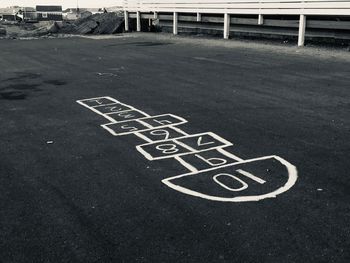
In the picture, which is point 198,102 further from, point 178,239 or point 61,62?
point 61,62

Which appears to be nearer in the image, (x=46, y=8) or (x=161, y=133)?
(x=161, y=133)

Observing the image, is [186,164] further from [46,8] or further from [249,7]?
[46,8]

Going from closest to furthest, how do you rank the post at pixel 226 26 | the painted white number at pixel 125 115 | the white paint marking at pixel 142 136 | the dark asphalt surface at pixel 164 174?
the dark asphalt surface at pixel 164 174, the white paint marking at pixel 142 136, the painted white number at pixel 125 115, the post at pixel 226 26

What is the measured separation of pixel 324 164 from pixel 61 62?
1263 cm

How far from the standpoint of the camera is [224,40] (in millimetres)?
23125

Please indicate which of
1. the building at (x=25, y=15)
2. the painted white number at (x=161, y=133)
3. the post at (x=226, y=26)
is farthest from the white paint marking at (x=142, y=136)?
the building at (x=25, y=15)

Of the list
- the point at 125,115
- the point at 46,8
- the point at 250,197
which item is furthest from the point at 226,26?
the point at 46,8

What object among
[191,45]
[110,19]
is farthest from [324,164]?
[110,19]

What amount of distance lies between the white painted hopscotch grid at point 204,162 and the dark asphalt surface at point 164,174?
0.17 metres

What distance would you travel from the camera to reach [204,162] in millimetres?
5738

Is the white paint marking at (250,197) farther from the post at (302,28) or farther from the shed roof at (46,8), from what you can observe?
the shed roof at (46,8)

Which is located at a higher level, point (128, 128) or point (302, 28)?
point (302, 28)

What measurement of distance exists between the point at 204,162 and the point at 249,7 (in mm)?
17516

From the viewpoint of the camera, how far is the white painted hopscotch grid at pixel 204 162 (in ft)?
15.9
